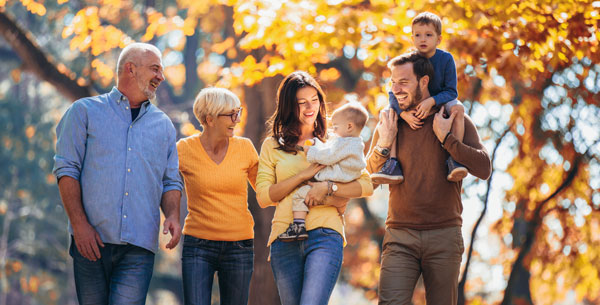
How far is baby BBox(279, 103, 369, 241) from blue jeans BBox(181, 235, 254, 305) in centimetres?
40

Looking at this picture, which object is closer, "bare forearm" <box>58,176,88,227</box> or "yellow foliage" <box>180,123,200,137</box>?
"bare forearm" <box>58,176,88,227</box>

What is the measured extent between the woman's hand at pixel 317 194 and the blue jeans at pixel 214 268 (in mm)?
576

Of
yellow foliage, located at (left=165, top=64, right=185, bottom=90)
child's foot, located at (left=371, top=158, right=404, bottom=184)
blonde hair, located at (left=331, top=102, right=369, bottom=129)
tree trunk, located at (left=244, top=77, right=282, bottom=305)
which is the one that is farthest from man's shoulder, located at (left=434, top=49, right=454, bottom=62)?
yellow foliage, located at (left=165, top=64, right=185, bottom=90)

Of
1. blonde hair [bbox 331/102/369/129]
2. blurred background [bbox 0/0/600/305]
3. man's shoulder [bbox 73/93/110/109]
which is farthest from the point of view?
blurred background [bbox 0/0/600/305]

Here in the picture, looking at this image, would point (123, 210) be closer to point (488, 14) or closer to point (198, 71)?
point (488, 14)

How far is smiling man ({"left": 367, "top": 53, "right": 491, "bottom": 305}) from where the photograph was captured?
433 cm

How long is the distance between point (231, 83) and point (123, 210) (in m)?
4.22

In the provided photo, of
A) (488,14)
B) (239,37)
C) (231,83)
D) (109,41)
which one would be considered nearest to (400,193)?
(488,14)

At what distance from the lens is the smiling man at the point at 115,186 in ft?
13.6

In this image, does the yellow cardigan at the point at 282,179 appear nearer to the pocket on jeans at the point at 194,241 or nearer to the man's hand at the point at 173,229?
the pocket on jeans at the point at 194,241

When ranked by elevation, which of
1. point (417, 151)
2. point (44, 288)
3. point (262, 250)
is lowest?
point (44, 288)

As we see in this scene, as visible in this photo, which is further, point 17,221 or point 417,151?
point 17,221

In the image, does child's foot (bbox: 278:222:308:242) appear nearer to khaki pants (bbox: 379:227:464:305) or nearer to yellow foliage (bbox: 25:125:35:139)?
khaki pants (bbox: 379:227:464:305)

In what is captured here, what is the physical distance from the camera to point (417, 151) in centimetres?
445
